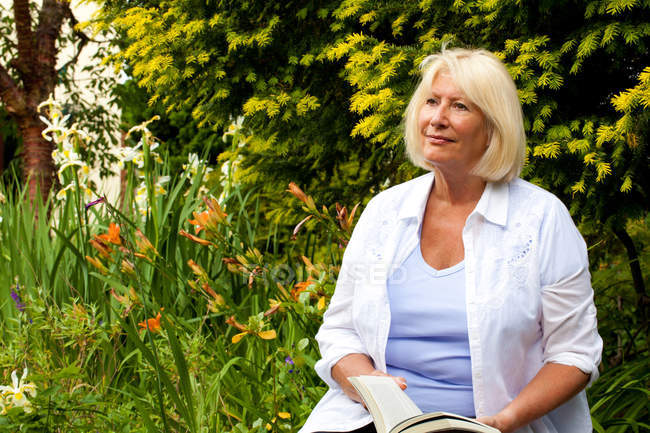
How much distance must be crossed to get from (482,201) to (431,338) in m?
0.40

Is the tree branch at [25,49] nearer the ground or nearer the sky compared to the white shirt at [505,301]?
nearer the sky

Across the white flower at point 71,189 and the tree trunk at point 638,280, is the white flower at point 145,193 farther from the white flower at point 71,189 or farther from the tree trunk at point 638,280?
the tree trunk at point 638,280

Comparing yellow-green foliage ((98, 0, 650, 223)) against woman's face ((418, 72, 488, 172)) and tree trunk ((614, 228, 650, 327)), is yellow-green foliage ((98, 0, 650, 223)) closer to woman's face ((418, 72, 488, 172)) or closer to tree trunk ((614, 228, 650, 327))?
tree trunk ((614, 228, 650, 327))

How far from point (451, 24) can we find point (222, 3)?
4.05 ft

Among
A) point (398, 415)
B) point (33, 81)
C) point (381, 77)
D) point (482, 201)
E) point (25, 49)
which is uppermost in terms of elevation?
point (25, 49)

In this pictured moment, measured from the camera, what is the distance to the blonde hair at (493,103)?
73.7 inches

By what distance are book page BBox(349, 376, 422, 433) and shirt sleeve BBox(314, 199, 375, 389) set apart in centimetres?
25

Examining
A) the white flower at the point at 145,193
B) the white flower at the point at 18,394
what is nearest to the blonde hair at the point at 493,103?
the white flower at the point at 18,394

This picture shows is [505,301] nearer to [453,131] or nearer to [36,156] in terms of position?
[453,131]

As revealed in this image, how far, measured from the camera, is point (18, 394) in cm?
237

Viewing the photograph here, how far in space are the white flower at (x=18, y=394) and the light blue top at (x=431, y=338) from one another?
4.37ft

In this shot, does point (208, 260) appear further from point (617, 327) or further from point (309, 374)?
point (617, 327)

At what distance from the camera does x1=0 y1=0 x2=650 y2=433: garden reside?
8.21ft

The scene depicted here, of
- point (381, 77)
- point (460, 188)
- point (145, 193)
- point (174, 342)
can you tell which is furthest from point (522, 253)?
point (145, 193)
